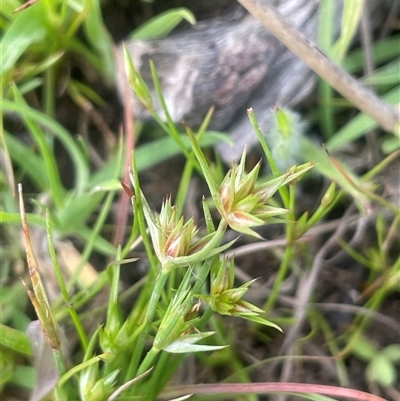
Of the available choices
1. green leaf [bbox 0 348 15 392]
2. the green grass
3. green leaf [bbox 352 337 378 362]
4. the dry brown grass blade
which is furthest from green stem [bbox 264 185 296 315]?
green leaf [bbox 0 348 15 392]

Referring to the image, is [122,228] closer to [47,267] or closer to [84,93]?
[47,267]

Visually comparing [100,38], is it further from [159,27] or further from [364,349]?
[364,349]

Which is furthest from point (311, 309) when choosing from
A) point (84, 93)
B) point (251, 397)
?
point (84, 93)

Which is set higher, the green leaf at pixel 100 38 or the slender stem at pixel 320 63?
the green leaf at pixel 100 38

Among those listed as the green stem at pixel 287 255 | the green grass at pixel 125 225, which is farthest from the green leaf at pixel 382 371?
the green stem at pixel 287 255

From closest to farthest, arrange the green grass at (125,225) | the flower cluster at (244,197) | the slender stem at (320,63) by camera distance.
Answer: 1. the flower cluster at (244,197)
2. the slender stem at (320,63)
3. the green grass at (125,225)

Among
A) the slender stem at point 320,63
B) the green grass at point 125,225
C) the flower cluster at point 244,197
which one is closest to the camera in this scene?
the flower cluster at point 244,197

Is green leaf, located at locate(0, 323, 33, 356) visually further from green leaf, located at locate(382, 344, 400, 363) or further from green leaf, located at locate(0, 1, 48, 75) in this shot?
green leaf, located at locate(382, 344, 400, 363)

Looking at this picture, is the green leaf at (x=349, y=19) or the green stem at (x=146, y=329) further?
the green leaf at (x=349, y=19)

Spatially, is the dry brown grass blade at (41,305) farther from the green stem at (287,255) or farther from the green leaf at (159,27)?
the green leaf at (159,27)

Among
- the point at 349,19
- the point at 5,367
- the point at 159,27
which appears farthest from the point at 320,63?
the point at 5,367

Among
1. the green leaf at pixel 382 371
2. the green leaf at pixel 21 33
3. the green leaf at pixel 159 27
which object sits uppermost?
the green leaf at pixel 21 33
